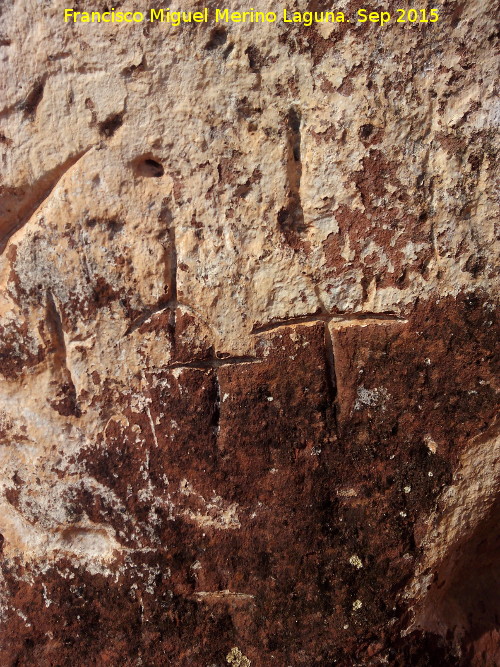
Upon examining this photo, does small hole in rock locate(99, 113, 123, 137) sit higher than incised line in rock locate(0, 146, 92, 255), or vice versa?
small hole in rock locate(99, 113, 123, 137)

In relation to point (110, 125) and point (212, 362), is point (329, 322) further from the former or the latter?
point (110, 125)

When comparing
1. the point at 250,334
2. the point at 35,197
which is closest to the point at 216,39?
the point at 35,197

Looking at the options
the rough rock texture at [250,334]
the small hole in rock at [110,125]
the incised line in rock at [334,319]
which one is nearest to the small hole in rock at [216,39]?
the rough rock texture at [250,334]

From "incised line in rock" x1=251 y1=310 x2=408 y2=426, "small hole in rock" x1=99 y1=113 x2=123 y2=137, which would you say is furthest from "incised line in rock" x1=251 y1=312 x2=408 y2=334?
"small hole in rock" x1=99 y1=113 x2=123 y2=137

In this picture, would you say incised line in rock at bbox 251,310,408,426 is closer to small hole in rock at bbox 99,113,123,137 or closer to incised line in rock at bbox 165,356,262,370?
incised line in rock at bbox 165,356,262,370

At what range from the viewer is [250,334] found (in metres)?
1.69

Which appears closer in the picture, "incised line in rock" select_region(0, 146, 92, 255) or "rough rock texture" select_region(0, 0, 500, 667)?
"rough rock texture" select_region(0, 0, 500, 667)

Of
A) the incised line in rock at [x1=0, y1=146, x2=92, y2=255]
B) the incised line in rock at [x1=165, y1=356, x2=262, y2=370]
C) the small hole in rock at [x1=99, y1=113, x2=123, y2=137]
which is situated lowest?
the incised line in rock at [x1=165, y1=356, x2=262, y2=370]

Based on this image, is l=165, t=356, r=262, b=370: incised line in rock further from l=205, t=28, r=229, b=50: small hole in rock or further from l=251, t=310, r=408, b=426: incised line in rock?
l=205, t=28, r=229, b=50: small hole in rock

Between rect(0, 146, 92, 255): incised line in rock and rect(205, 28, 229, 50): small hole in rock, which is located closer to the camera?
rect(205, 28, 229, 50): small hole in rock

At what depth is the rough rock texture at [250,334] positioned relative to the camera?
1.61 meters

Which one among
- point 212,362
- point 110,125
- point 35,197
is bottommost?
point 212,362

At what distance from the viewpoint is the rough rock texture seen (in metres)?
1.61

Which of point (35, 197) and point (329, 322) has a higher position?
point (35, 197)
